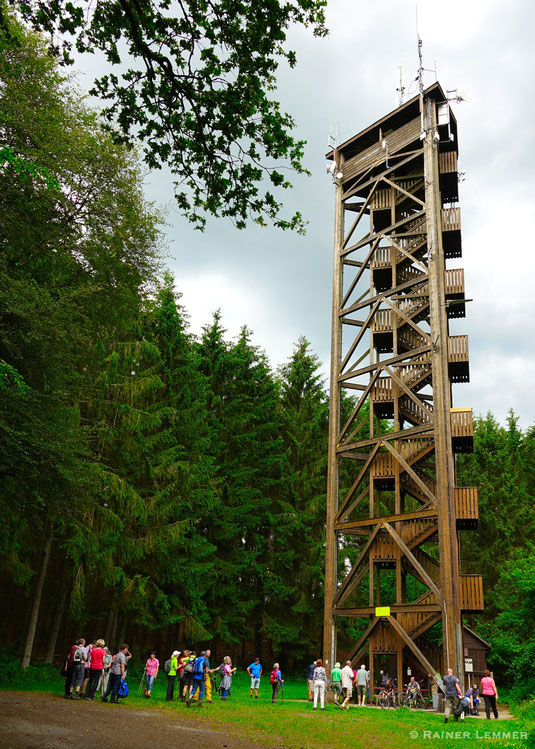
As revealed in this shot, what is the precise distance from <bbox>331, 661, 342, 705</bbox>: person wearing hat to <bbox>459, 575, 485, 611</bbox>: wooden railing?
176 inches

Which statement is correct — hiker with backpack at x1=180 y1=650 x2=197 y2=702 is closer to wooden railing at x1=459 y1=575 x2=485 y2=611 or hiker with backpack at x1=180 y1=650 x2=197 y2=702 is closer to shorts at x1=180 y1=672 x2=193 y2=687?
shorts at x1=180 y1=672 x2=193 y2=687

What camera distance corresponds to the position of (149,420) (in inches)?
864

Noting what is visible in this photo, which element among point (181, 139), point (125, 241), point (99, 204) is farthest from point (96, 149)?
point (181, 139)

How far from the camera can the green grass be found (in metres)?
9.45

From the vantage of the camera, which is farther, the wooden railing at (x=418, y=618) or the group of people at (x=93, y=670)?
the wooden railing at (x=418, y=618)

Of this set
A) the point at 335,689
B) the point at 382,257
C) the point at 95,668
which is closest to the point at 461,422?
the point at 382,257

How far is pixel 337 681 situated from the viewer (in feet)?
59.4

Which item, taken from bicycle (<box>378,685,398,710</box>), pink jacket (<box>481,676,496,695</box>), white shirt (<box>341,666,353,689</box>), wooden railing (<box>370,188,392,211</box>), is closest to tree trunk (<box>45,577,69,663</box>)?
white shirt (<box>341,666,353,689</box>)

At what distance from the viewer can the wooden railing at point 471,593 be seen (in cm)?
1944

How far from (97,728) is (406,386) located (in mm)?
15523

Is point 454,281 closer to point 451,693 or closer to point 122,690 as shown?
point 451,693

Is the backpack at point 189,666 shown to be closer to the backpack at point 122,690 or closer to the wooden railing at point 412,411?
the backpack at point 122,690

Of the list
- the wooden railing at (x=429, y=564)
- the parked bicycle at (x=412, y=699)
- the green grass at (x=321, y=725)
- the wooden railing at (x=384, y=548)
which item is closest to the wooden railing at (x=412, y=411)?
the wooden railing at (x=384, y=548)

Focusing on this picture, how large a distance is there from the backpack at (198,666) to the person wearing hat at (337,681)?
4920mm
